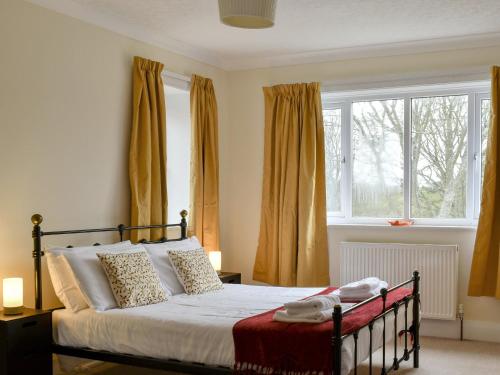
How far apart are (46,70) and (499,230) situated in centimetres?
375

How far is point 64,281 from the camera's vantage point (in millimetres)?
3930

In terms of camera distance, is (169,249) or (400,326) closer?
(400,326)

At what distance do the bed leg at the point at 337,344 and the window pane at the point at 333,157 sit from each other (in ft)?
9.96

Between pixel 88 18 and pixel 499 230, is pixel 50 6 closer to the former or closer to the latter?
pixel 88 18

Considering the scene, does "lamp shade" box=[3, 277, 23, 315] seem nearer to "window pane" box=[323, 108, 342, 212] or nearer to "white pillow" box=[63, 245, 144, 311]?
"white pillow" box=[63, 245, 144, 311]

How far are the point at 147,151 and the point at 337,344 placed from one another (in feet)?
8.13

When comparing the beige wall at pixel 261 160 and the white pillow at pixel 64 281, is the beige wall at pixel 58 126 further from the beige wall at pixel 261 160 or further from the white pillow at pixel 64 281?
the beige wall at pixel 261 160

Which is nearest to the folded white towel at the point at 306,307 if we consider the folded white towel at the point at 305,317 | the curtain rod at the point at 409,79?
the folded white towel at the point at 305,317

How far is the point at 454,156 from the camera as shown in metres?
5.57

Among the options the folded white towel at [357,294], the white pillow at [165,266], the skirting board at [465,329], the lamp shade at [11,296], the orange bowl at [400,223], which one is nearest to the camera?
the lamp shade at [11,296]

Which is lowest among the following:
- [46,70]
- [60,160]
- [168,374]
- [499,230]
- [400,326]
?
[168,374]

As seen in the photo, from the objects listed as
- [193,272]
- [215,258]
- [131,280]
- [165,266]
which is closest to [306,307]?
[131,280]

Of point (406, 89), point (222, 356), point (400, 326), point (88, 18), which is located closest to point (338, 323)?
point (222, 356)

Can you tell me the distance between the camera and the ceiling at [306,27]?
14.4 ft
